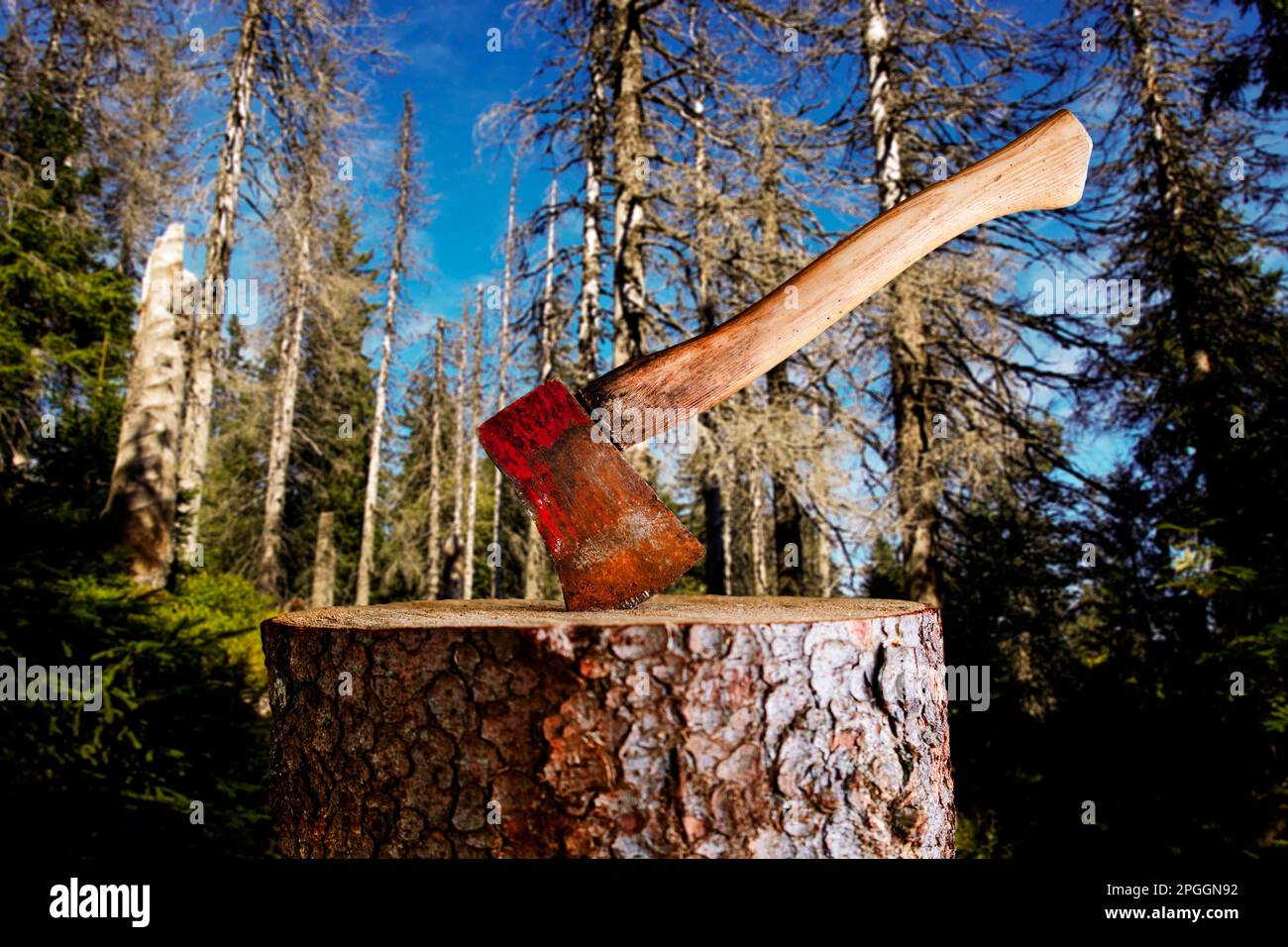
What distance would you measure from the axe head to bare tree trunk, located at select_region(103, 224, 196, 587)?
6833 mm

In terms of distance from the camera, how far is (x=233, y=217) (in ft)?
31.8

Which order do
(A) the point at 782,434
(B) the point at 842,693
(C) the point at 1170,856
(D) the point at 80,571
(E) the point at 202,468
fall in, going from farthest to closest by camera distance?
(E) the point at 202,468 → (A) the point at 782,434 → (C) the point at 1170,856 → (D) the point at 80,571 → (B) the point at 842,693

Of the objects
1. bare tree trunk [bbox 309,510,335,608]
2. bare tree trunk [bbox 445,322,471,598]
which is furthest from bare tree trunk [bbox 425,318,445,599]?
bare tree trunk [bbox 309,510,335,608]

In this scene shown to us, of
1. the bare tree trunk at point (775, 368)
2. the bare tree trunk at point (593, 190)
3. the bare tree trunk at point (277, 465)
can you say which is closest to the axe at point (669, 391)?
the bare tree trunk at point (775, 368)

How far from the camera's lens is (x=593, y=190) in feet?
39.8

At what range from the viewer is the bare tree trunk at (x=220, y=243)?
9.29m

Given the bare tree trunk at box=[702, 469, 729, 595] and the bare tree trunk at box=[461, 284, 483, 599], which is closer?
the bare tree trunk at box=[702, 469, 729, 595]

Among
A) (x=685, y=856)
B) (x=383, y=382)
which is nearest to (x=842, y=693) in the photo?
(x=685, y=856)

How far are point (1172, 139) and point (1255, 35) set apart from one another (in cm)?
146

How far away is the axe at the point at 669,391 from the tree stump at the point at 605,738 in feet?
1.66

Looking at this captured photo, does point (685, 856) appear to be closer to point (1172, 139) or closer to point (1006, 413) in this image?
point (1006, 413)

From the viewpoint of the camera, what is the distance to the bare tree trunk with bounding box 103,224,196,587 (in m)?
7.57

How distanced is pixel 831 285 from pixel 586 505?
1.00 m

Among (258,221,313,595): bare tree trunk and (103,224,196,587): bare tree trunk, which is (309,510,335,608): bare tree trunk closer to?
(258,221,313,595): bare tree trunk
